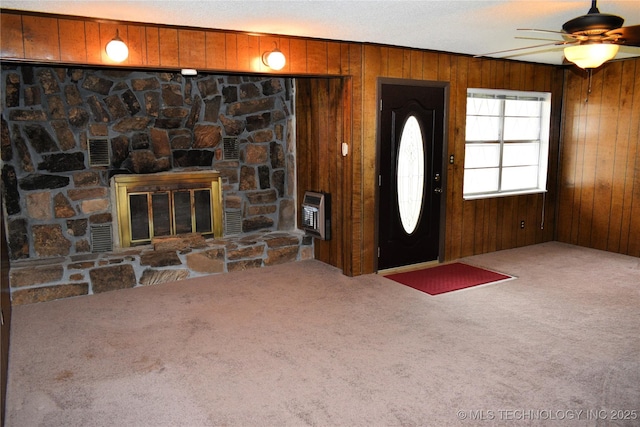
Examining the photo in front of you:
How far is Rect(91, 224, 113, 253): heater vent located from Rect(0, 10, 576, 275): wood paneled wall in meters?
1.71

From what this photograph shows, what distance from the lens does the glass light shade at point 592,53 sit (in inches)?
104

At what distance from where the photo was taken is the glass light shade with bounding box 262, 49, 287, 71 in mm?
3934

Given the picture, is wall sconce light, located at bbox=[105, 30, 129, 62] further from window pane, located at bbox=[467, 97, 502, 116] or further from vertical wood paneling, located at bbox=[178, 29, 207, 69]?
window pane, located at bbox=[467, 97, 502, 116]

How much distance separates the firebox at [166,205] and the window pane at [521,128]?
3.22m

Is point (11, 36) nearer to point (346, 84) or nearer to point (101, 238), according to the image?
point (101, 238)

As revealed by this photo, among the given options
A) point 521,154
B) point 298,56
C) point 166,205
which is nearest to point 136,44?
point 298,56

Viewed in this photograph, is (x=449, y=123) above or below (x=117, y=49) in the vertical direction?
below

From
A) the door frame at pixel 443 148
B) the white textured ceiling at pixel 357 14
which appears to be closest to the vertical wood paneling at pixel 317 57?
the white textured ceiling at pixel 357 14

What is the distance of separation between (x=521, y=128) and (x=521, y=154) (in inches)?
11.8

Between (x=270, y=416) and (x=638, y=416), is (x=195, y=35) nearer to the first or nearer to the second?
(x=270, y=416)

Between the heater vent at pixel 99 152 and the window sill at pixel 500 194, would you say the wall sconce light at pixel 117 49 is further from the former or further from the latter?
the window sill at pixel 500 194

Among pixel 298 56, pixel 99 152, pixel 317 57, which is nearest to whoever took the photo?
pixel 298 56

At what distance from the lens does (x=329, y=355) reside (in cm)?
308

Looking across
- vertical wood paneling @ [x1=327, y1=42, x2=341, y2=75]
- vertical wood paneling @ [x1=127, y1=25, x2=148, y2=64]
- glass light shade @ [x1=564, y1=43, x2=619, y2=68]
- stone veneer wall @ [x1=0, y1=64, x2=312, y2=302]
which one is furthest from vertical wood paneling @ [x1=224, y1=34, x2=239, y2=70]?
glass light shade @ [x1=564, y1=43, x2=619, y2=68]
